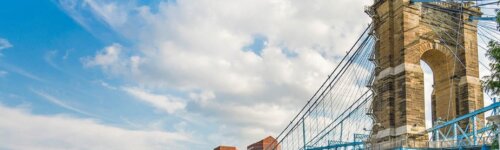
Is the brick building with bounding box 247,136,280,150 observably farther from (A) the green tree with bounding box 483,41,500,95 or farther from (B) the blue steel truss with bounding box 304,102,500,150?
(A) the green tree with bounding box 483,41,500,95

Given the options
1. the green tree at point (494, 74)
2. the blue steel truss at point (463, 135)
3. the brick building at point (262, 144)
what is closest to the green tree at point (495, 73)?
the green tree at point (494, 74)

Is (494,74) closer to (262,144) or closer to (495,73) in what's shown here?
(495,73)

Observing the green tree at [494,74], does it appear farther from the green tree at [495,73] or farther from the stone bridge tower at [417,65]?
the stone bridge tower at [417,65]

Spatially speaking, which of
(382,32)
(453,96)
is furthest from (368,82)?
(453,96)

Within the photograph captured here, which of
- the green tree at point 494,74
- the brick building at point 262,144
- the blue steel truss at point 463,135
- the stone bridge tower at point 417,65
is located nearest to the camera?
the green tree at point 494,74

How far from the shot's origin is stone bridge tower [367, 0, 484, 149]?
4078cm

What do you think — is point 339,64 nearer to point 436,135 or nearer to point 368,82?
point 368,82

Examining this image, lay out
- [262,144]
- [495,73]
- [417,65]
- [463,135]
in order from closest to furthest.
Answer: [495,73] < [463,135] < [417,65] < [262,144]

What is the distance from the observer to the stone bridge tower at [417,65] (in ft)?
134

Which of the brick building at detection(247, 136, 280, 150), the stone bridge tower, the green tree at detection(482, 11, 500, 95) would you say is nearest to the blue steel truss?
the stone bridge tower

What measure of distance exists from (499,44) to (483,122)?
24645mm

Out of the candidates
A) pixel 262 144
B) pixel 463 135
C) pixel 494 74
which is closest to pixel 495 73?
pixel 494 74

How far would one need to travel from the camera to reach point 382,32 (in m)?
44.6

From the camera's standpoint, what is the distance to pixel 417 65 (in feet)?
138
